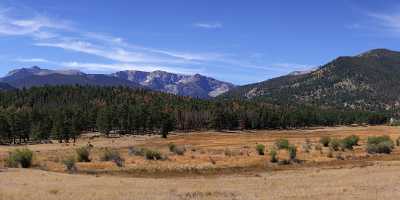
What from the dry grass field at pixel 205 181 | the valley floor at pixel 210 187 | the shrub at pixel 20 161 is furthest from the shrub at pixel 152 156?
the valley floor at pixel 210 187

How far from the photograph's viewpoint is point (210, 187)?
119 ft

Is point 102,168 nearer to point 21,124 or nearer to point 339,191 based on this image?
point 339,191

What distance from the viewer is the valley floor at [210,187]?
31203 millimetres

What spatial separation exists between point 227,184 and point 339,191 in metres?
7.96

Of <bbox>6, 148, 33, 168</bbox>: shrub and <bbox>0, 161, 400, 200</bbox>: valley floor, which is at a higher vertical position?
<bbox>6, 148, 33, 168</bbox>: shrub

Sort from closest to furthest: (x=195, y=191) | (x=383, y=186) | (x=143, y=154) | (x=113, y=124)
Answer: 1. (x=195, y=191)
2. (x=383, y=186)
3. (x=143, y=154)
4. (x=113, y=124)

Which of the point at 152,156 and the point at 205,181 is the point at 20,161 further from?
the point at 205,181

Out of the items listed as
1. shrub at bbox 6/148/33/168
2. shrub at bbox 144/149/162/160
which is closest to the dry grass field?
shrub at bbox 6/148/33/168

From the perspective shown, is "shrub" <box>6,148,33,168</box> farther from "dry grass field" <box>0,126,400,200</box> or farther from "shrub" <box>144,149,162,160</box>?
"shrub" <box>144,149,162,160</box>

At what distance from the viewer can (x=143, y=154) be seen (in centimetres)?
6756

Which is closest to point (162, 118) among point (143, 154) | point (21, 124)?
point (21, 124)

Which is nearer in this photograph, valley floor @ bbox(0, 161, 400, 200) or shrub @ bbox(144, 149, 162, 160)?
valley floor @ bbox(0, 161, 400, 200)

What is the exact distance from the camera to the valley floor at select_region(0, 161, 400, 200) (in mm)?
31203

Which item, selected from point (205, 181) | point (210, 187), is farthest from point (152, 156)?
point (210, 187)
